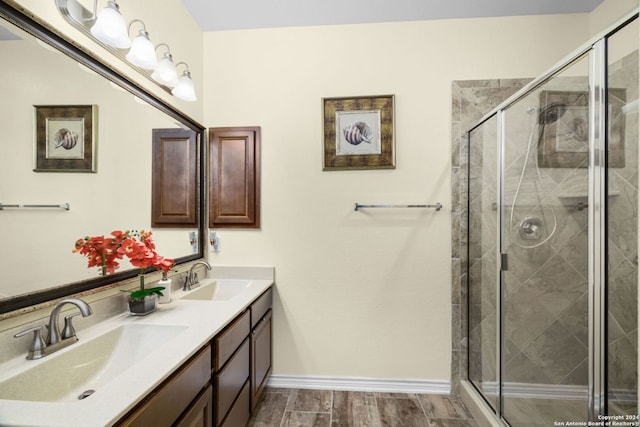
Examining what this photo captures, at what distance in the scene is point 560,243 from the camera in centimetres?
139

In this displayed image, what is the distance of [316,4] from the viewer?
1.92 metres

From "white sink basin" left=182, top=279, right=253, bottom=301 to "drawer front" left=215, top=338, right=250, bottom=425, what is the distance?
1.59ft

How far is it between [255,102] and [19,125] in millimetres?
1423

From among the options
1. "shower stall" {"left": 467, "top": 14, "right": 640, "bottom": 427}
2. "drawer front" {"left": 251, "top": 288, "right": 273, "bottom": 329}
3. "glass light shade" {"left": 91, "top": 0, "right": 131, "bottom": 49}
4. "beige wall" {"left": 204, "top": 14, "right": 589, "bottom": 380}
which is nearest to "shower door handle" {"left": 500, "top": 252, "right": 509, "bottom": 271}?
"shower stall" {"left": 467, "top": 14, "right": 640, "bottom": 427}

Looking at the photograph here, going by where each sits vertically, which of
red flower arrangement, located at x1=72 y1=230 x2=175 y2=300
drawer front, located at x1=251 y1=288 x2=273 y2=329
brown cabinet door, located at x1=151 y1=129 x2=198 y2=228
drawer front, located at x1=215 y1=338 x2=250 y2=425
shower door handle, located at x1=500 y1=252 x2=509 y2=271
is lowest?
drawer front, located at x1=215 y1=338 x2=250 y2=425

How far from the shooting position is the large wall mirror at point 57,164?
94cm

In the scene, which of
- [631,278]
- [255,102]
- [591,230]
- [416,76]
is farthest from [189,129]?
[631,278]

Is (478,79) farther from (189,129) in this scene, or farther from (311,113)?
(189,129)

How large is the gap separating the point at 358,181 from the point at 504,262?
1069mm

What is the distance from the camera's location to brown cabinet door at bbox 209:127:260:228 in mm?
2135

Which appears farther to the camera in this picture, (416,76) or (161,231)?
(416,76)

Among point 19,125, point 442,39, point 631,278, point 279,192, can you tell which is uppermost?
point 442,39

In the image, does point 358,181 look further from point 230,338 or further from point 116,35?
point 116,35

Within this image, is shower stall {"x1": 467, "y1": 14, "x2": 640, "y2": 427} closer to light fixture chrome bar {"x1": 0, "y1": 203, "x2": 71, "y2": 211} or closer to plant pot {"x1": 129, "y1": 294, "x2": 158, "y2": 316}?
plant pot {"x1": 129, "y1": 294, "x2": 158, "y2": 316}
